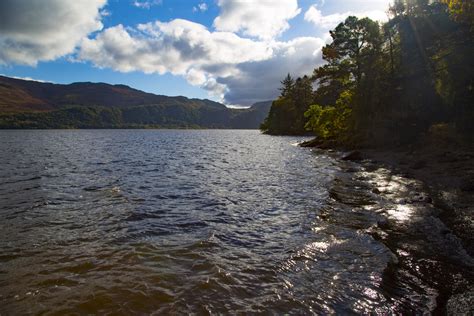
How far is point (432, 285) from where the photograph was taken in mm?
7242

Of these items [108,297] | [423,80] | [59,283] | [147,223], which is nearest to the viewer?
[108,297]

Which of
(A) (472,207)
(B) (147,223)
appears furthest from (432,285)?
(B) (147,223)

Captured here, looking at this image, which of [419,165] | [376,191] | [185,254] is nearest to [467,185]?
[376,191]

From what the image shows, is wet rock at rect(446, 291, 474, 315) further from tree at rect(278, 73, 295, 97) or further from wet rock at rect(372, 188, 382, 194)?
tree at rect(278, 73, 295, 97)

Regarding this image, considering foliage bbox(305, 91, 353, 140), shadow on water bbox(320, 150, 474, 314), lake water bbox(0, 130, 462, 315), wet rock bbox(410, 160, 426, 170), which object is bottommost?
lake water bbox(0, 130, 462, 315)

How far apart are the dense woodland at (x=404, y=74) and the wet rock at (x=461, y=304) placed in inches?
931

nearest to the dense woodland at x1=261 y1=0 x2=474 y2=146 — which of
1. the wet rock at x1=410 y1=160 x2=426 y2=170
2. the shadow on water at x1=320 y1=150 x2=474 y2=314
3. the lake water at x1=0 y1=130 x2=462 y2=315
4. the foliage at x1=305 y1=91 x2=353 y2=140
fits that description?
the foliage at x1=305 y1=91 x2=353 y2=140

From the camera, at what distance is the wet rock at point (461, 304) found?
5919mm

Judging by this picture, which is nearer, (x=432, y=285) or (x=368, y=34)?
(x=432, y=285)

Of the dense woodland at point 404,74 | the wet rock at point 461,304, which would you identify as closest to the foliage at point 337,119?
the dense woodland at point 404,74

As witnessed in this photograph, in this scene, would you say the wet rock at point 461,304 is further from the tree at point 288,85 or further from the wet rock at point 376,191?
the tree at point 288,85

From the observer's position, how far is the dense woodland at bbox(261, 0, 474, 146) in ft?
85.1

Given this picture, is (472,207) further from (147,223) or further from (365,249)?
(147,223)

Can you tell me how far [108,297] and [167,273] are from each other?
5.40ft
